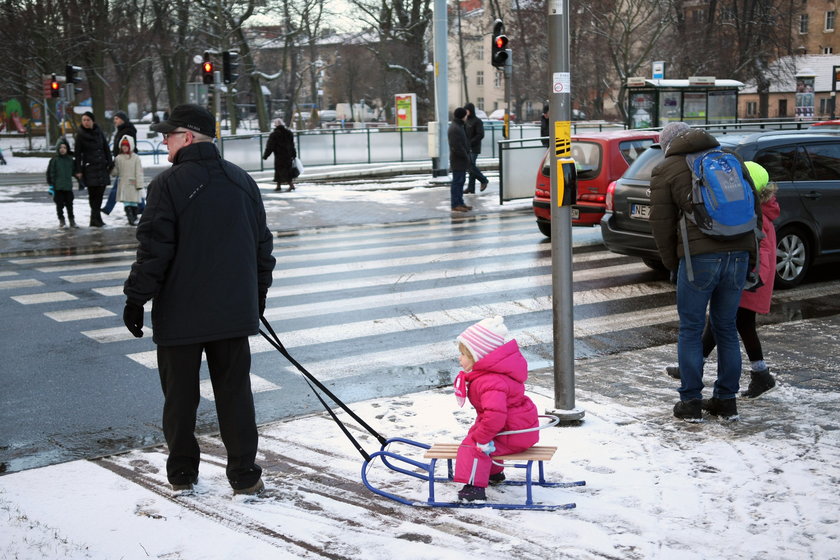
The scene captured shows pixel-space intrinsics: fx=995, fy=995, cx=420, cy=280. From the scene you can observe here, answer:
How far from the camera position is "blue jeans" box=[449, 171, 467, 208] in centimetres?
1842

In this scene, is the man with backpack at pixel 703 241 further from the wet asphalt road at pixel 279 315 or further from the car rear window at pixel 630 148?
the car rear window at pixel 630 148

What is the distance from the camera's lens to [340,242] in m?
14.9

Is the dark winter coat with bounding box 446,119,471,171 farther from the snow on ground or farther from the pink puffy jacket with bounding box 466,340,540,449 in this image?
the pink puffy jacket with bounding box 466,340,540,449

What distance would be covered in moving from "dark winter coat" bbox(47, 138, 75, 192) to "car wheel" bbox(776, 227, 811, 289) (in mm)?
11313

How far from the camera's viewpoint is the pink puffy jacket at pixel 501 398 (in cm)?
449

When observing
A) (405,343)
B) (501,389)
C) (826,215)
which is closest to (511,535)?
(501,389)

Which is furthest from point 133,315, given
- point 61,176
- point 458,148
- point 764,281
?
point 458,148

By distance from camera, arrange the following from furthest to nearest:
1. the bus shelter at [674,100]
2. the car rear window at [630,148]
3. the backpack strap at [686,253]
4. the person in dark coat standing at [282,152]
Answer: the bus shelter at [674,100], the person in dark coat standing at [282,152], the car rear window at [630,148], the backpack strap at [686,253]

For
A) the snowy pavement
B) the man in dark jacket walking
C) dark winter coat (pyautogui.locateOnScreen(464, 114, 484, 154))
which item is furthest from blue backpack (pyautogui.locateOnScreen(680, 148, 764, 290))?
dark winter coat (pyautogui.locateOnScreen(464, 114, 484, 154))

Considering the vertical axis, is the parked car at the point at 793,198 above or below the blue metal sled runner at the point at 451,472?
above

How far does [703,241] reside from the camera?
18.5ft

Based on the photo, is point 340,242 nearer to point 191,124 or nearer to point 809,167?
point 809,167

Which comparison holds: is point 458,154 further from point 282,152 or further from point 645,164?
point 645,164

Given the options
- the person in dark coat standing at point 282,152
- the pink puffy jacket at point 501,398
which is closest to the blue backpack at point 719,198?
the pink puffy jacket at point 501,398
